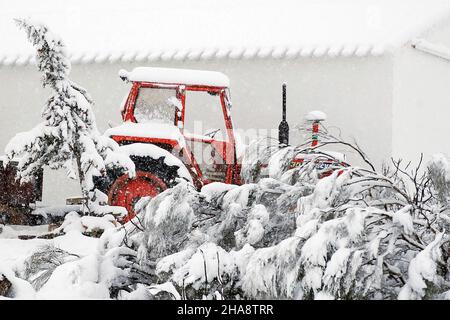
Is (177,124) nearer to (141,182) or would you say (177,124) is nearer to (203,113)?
(141,182)

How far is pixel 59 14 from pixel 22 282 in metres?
11.3

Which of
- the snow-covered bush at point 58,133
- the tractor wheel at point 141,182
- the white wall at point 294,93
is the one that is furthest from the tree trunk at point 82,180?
the white wall at point 294,93

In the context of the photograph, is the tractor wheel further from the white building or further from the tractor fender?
the white building

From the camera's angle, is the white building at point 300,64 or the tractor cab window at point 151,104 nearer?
the tractor cab window at point 151,104

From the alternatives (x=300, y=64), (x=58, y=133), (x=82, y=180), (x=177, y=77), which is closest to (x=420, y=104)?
(x=300, y=64)

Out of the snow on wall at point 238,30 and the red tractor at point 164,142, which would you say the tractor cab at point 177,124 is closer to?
Result: the red tractor at point 164,142

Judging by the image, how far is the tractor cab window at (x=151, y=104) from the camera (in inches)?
282

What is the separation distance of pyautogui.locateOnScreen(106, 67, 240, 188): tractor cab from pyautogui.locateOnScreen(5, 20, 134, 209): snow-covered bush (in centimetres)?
34

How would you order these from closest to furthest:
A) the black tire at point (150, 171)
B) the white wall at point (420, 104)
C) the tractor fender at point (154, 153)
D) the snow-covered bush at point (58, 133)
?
the tractor fender at point (154, 153)
the black tire at point (150, 171)
the snow-covered bush at point (58, 133)
the white wall at point (420, 104)

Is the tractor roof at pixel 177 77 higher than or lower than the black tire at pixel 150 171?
higher

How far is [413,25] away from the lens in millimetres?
10305

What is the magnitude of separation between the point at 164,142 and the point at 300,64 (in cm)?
433

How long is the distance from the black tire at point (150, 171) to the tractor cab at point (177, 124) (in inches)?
8.0

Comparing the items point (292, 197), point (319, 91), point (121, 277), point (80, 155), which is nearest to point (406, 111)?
point (319, 91)
